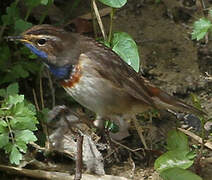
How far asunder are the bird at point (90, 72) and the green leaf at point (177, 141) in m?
0.24

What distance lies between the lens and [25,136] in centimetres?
482

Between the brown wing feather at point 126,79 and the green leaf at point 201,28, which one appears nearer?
the brown wing feather at point 126,79

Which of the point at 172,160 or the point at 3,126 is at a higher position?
the point at 3,126

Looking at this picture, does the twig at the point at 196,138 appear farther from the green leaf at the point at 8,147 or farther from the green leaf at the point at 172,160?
the green leaf at the point at 8,147

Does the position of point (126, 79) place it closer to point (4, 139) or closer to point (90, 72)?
point (90, 72)

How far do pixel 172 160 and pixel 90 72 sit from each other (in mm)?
967

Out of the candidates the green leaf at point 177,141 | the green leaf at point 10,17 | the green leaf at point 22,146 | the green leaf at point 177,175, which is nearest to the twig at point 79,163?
the green leaf at point 22,146

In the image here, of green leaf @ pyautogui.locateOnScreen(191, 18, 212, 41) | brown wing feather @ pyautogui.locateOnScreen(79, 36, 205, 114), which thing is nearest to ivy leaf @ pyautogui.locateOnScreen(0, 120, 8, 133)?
brown wing feather @ pyautogui.locateOnScreen(79, 36, 205, 114)

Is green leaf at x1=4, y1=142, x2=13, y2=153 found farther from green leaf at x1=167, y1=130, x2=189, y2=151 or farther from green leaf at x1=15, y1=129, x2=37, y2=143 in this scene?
green leaf at x1=167, y1=130, x2=189, y2=151

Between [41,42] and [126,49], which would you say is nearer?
[41,42]

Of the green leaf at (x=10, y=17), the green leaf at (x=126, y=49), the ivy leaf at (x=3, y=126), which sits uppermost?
the green leaf at (x=10, y=17)

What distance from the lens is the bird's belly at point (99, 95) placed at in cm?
457

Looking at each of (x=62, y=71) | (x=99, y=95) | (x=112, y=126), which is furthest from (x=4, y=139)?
(x=112, y=126)

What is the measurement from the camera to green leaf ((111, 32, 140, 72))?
529 cm
